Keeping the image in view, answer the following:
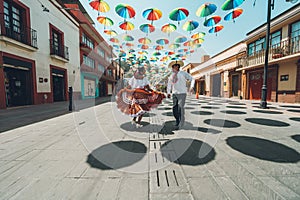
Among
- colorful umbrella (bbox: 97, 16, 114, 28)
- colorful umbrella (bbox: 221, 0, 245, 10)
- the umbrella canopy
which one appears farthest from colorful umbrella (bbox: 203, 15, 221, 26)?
colorful umbrella (bbox: 97, 16, 114, 28)

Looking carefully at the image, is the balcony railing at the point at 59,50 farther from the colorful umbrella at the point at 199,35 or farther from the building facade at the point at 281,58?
the building facade at the point at 281,58

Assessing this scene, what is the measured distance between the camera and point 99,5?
9.64 meters

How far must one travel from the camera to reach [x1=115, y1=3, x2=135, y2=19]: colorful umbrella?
10039 mm

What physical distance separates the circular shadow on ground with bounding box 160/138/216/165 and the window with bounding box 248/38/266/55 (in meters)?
15.0

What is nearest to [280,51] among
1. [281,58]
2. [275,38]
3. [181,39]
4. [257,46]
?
[281,58]

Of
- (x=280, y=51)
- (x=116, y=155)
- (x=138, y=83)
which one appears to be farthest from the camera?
(x=280, y=51)

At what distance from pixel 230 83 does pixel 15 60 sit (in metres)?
21.2

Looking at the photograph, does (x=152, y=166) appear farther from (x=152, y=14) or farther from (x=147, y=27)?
(x=147, y=27)

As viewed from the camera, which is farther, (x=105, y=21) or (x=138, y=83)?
(x=105, y=21)

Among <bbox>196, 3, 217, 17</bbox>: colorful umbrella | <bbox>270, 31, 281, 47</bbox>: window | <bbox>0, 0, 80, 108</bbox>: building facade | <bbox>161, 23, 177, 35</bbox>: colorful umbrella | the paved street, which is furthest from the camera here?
<bbox>161, 23, 177, 35</bbox>: colorful umbrella

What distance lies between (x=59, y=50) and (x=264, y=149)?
16.7 meters

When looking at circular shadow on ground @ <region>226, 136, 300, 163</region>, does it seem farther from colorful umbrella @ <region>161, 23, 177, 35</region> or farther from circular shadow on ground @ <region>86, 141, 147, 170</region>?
colorful umbrella @ <region>161, 23, 177, 35</region>

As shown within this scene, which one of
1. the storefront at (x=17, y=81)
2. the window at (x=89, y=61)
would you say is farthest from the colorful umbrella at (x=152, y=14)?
the window at (x=89, y=61)

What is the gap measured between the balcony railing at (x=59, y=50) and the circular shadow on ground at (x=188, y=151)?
545 inches
